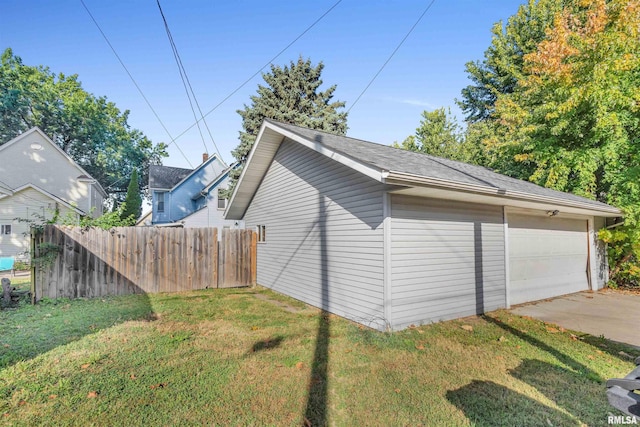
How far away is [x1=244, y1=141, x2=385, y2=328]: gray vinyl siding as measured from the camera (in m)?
5.41

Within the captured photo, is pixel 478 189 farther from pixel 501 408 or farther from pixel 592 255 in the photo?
pixel 592 255

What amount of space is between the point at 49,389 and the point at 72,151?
35.0 m

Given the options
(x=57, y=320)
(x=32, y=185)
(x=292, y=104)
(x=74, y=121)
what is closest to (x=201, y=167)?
(x=32, y=185)

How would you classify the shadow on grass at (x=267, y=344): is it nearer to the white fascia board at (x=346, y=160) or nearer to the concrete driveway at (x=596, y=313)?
the white fascia board at (x=346, y=160)

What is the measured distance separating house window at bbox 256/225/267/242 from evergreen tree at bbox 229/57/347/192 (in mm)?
7526

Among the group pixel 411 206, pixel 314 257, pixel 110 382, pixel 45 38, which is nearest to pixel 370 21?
pixel 411 206

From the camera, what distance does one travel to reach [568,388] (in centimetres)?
323

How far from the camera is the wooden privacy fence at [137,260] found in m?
7.10

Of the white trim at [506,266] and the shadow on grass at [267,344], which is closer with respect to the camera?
the shadow on grass at [267,344]

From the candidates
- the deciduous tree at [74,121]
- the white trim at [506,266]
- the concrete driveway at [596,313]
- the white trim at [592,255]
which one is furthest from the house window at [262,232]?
the deciduous tree at [74,121]

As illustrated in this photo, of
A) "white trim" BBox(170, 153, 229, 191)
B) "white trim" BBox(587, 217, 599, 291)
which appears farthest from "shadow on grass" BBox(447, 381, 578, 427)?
"white trim" BBox(170, 153, 229, 191)

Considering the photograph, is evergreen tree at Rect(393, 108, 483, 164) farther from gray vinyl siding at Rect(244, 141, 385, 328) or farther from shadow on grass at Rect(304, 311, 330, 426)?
shadow on grass at Rect(304, 311, 330, 426)

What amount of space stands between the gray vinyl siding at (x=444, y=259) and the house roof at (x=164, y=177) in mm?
22343

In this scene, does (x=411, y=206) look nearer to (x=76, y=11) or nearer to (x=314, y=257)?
(x=314, y=257)
